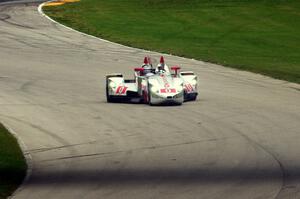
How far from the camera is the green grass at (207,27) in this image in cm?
3672

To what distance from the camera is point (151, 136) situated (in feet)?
63.1

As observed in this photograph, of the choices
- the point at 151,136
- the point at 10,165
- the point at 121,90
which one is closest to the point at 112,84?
the point at 121,90

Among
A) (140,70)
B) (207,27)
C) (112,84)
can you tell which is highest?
A: (140,70)

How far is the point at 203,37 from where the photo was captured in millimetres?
43219

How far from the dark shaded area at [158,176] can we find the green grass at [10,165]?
0.99ft

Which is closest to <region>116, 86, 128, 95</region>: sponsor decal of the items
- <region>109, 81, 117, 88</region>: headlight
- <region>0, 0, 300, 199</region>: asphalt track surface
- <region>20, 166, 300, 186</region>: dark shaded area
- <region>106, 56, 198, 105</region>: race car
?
<region>106, 56, 198, 105</region>: race car

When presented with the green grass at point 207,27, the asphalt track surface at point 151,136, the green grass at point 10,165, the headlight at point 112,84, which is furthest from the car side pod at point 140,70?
the green grass at point 207,27

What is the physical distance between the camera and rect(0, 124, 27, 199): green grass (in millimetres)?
14698

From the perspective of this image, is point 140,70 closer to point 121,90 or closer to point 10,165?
point 121,90

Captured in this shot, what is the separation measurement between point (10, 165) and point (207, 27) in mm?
31395

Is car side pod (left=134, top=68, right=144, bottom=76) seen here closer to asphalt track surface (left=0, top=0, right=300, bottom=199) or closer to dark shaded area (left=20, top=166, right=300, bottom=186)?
asphalt track surface (left=0, top=0, right=300, bottom=199)

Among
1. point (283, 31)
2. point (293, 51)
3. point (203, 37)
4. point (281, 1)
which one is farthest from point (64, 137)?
point (281, 1)

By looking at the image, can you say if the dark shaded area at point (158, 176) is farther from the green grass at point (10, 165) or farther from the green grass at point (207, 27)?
the green grass at point (207, 27)

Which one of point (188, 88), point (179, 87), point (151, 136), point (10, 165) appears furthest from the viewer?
point (188, 88)
